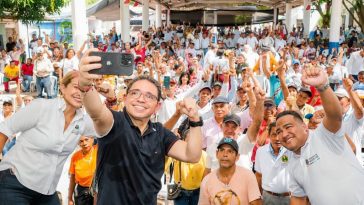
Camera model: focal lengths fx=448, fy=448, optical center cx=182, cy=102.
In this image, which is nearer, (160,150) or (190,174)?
(160,150)

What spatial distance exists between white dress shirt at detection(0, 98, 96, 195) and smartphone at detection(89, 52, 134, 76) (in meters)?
1.05

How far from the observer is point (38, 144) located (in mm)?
3145

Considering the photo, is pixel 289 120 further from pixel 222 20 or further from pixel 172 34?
pixel 222 20

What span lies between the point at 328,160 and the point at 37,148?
1.99m

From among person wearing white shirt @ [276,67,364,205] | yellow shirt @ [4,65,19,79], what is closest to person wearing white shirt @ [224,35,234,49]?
yellow shirt @ [4,65,19,79]

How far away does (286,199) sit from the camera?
4.14 m

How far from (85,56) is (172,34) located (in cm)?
2311

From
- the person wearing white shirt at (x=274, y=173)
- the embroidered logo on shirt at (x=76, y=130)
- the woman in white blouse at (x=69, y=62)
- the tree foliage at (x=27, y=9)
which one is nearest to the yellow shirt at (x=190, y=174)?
the person wearing white shirt at (x=274, y=173)

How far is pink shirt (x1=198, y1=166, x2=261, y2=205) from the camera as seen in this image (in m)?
3.76

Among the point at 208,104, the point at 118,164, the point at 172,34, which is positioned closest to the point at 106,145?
the point at 118,164

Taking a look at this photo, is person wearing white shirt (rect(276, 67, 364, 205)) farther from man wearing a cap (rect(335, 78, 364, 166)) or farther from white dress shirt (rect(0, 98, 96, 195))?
white dress shirt (rect(0, 98, 96, 195))

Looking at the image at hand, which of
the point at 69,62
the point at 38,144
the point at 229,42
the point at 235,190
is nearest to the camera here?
the point at 38,144

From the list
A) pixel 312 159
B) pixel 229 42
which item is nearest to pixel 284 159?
pixel 312 159

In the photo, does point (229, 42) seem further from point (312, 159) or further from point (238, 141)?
point (312, 159)
